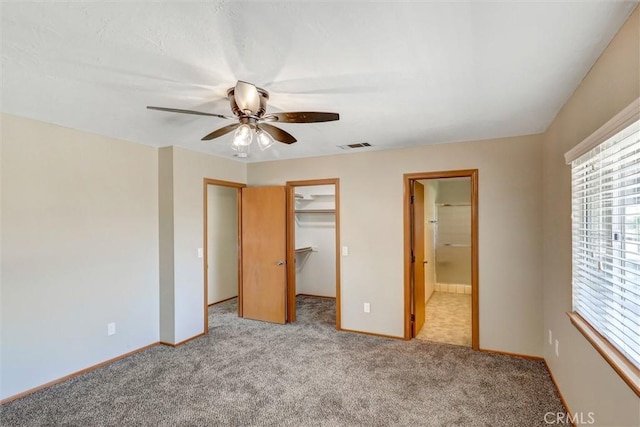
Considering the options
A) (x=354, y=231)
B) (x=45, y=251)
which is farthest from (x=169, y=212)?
(x=354, y=231)

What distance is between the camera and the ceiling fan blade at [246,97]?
181cm

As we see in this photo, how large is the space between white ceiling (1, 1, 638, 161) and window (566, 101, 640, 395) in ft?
1.61

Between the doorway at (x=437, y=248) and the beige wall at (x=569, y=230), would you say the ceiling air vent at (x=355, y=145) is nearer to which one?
the doorway at (x=437, y=248)

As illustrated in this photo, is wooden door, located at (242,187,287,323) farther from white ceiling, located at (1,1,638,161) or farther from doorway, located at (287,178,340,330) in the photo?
white ceiling, located at (1,1,638,161)

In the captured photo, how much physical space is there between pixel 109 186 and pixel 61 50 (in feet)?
6.55

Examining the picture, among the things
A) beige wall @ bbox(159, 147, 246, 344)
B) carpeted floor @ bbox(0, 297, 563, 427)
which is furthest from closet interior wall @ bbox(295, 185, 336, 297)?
carpeted floor @ bbox(0, 297, 563, 427)

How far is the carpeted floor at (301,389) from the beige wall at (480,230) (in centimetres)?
34

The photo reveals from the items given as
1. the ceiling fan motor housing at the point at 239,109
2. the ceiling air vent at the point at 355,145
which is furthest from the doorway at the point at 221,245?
the ceiling fan motor housing at the point at 239,109

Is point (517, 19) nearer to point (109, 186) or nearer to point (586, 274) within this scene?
point (586, 274)

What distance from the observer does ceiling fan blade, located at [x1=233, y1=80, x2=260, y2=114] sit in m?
1.81

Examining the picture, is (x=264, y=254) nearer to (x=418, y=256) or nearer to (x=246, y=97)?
(x=418, y=256)

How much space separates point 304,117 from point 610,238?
6.05 ft

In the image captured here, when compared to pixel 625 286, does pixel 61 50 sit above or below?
above

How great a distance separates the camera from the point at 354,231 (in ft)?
13.6
